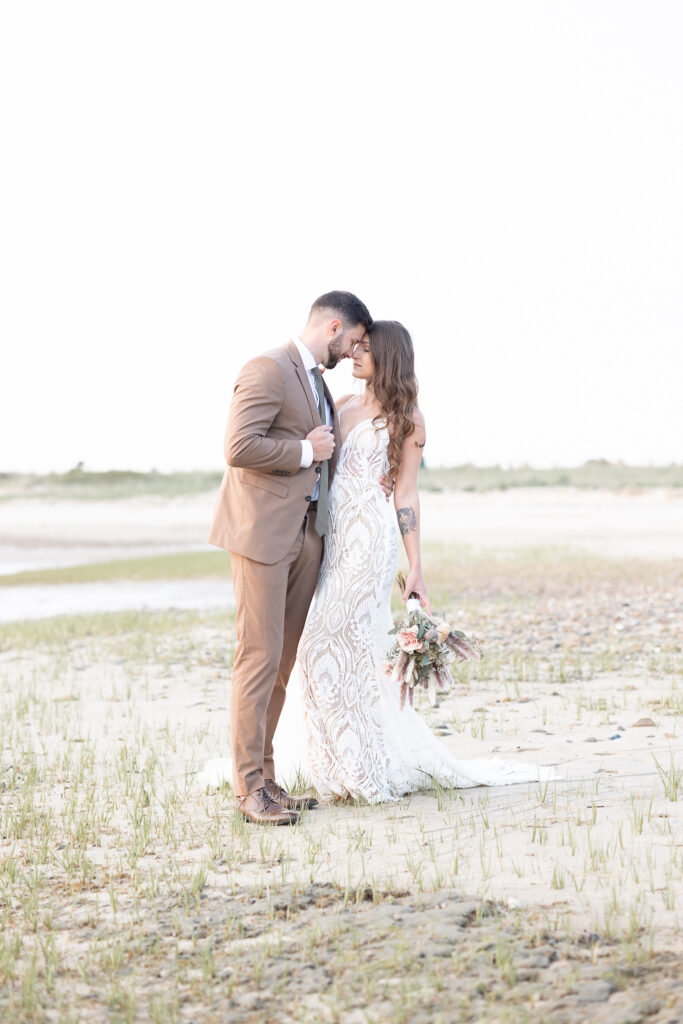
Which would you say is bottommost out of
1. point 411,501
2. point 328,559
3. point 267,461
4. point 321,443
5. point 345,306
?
point 328,559

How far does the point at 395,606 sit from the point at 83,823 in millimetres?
10967

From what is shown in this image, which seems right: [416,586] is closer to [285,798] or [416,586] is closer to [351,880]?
[285,798]

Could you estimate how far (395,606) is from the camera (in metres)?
16.2

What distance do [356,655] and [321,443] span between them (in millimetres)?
1234

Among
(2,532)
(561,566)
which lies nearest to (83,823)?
(561,566)

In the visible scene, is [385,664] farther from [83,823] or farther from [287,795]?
[83,823]

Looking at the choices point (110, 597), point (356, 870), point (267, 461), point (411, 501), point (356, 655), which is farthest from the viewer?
point (110, 597)

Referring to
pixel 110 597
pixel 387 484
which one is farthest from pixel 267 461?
pixel 110 597

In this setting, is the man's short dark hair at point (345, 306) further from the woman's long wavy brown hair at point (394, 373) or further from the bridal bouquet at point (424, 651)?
the bridal bouquet at point (424, 651)

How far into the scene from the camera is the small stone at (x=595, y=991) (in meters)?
3.28

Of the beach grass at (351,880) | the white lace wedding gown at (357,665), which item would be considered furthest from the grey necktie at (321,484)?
the beach grass at (351,880)

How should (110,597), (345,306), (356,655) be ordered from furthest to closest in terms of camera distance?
(110,597), (356,655), (345,306)

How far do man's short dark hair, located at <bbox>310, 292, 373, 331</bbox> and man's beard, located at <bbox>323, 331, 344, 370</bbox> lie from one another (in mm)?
87

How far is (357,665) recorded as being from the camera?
19.2ft
